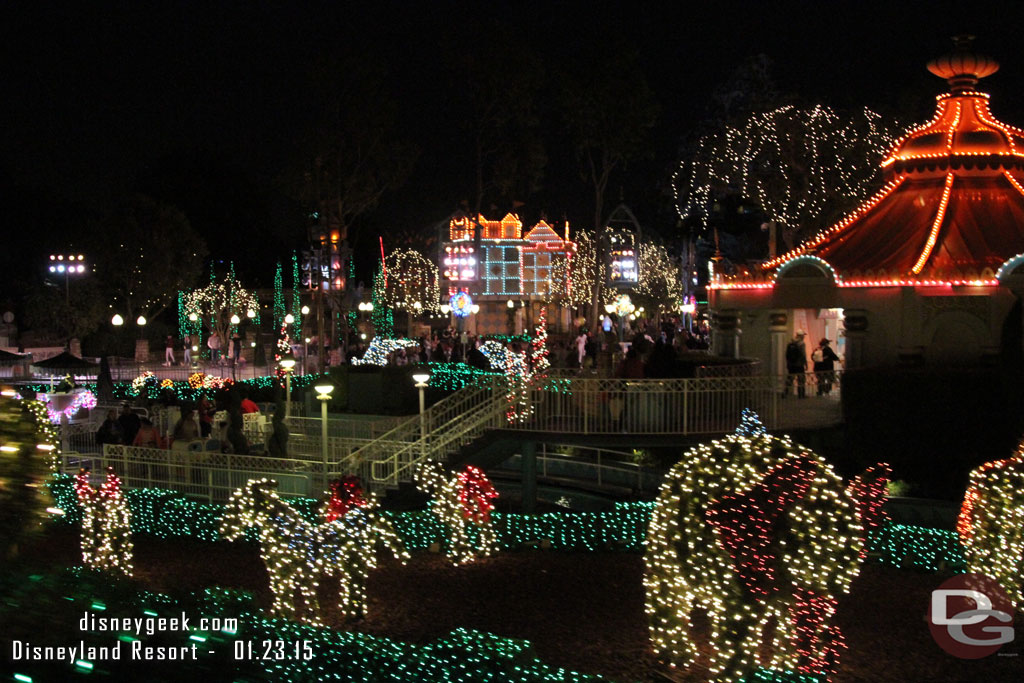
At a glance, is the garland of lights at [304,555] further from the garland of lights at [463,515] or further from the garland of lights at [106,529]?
the garland of lights at [106,529]

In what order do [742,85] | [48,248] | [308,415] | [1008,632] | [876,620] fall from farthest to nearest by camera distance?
[48,248] → [742,85] → [308,415] → [876,620] → [1008,632]

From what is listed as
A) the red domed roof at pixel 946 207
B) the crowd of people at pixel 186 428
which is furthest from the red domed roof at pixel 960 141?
the crowd of people at pixel 186 428

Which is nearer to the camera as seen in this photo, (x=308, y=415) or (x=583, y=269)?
(x=308, y=415)

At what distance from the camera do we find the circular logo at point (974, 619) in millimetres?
Result: 9654

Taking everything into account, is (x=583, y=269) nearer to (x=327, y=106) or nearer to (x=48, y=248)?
(x=327, y=106)

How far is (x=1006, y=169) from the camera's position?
19.9 metres

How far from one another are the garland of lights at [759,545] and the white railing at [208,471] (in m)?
7.99

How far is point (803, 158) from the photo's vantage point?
2925 cm

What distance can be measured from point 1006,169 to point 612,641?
14.7 m

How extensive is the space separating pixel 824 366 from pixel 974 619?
10.3 m

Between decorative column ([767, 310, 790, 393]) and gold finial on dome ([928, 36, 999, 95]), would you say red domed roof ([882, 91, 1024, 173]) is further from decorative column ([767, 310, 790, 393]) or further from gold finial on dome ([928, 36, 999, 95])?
decorative column ([767, 310, 790, 393])

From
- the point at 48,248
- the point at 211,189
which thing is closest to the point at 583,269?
the point at 211,189


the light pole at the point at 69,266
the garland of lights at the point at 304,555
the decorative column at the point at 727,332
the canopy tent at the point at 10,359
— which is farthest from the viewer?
the light pole at the point at 69,266

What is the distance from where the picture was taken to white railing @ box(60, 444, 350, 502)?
15.6 metres
